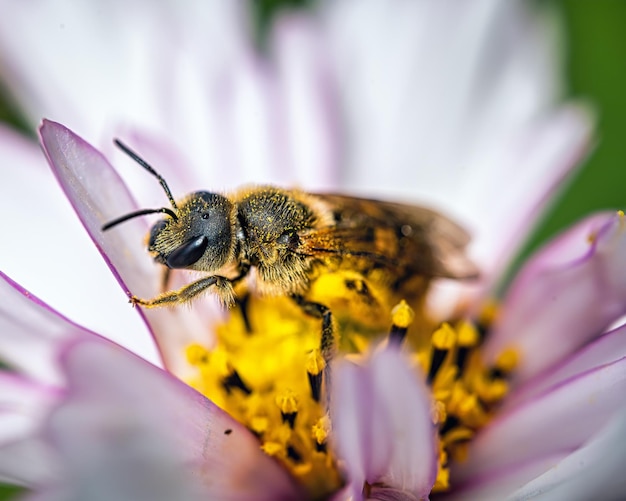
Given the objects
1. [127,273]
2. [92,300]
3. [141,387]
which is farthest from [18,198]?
[141,387]

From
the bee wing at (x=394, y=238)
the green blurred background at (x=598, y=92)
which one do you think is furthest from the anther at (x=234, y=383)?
the green blurred background at (x=598, y=92)

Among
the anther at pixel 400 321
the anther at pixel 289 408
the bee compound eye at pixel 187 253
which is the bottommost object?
the anther at pixel 289 408

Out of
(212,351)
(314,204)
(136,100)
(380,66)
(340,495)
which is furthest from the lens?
(380,66)

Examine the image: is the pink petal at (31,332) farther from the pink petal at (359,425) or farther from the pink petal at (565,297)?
the pink petal at (565,297)

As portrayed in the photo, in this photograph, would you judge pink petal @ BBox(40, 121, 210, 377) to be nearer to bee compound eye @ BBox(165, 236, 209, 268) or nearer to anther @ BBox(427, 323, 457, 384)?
bee compound eye @ BBox(165, 236, 209, 268)

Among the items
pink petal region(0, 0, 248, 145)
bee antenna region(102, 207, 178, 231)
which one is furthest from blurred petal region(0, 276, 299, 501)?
pink petal region(0, 0, 248, 145)

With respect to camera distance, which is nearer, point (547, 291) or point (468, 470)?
point (468, 470)

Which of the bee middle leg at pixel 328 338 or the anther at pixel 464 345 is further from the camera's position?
the anther at pixel 464 345

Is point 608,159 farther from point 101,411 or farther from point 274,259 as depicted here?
point 101,411
